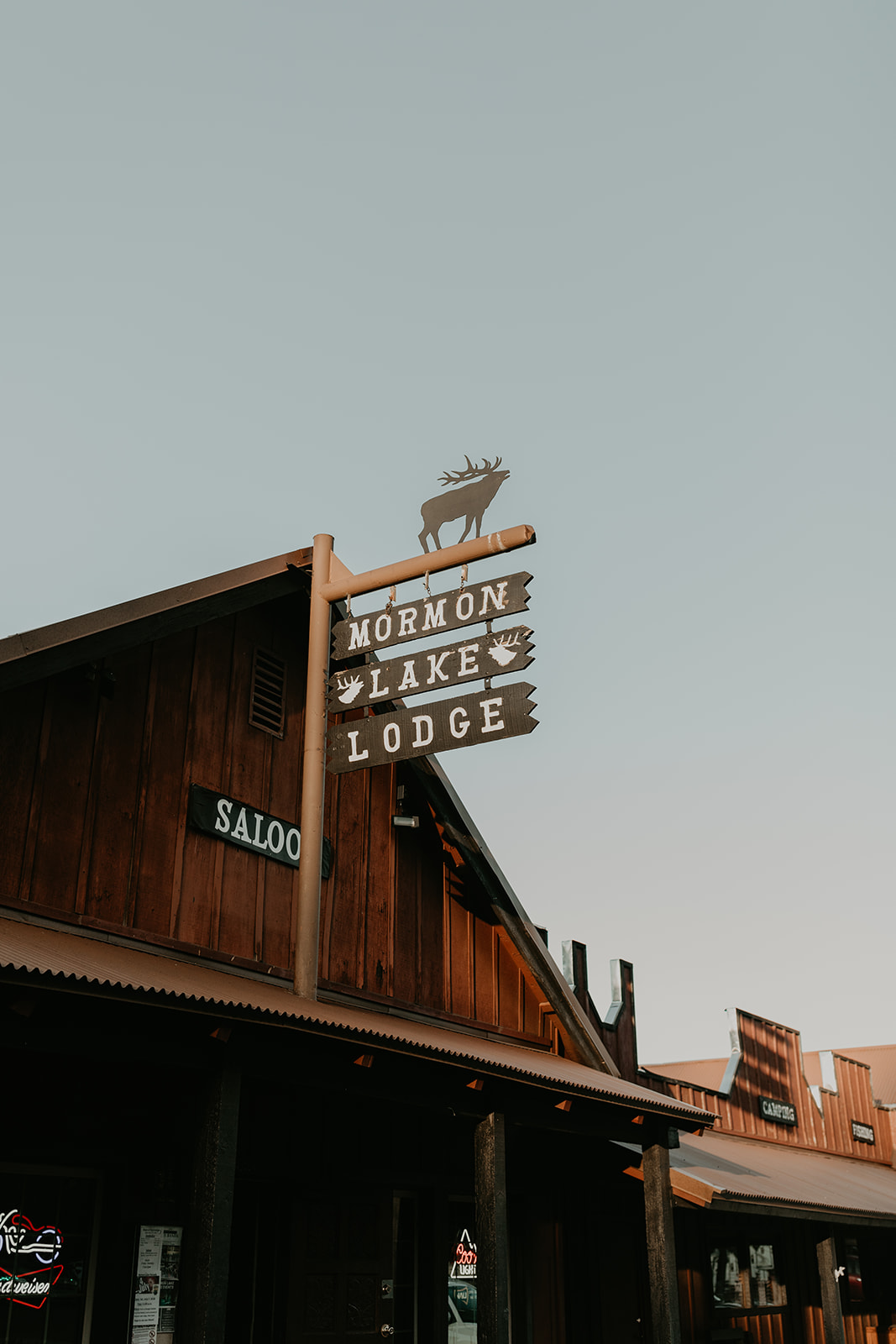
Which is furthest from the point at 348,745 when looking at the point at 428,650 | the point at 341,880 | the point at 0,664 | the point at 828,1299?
the point at 828,1299

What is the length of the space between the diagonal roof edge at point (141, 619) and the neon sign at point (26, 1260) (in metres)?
3.48

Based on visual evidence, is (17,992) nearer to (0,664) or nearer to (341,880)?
(0,664)

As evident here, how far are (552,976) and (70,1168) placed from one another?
5.88 metres

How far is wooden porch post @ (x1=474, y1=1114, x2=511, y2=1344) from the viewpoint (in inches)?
339

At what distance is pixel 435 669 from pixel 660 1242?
5.72 meters

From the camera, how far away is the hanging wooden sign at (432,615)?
29.8 ft

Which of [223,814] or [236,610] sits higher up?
[236,610]

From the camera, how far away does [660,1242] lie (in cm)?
1076

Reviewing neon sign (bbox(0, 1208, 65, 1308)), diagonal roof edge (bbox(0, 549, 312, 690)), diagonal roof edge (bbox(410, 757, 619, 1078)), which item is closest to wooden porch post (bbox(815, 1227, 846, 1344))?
diagonal roof edge (bbox(410, 757, 619, 1078))

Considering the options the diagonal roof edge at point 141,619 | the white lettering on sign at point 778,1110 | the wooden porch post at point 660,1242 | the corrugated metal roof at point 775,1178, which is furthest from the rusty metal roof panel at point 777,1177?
the diagonal roof edge at point 141,619

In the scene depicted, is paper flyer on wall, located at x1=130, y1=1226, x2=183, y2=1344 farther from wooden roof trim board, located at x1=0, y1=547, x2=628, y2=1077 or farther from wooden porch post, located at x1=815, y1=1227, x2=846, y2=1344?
wooden porch post, located at x1=815, y1=1227, x2=846, y2=1344

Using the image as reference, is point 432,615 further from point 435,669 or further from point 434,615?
point 435,669

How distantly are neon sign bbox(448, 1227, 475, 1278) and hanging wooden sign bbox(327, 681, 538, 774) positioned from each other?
5.19 meters

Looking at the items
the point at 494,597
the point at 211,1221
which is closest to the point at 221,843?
the point at 494,597
